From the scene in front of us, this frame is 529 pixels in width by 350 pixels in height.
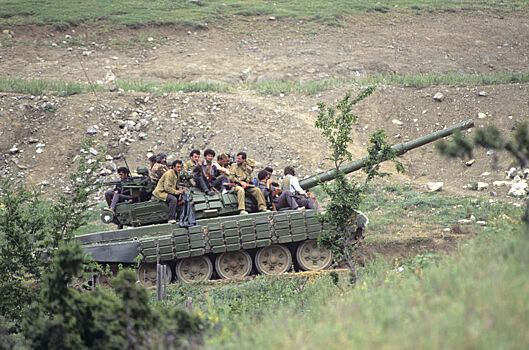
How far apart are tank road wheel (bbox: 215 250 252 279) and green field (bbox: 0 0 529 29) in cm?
2498

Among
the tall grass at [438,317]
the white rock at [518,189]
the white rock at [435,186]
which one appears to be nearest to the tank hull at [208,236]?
the tall grass at [438,317]

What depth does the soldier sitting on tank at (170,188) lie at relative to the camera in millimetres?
14531

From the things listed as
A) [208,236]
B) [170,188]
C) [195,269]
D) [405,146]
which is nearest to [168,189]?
[170,188]

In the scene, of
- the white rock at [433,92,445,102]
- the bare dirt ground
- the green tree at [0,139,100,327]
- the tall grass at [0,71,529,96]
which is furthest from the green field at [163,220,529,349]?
the tall grass at [0,71,529,96]

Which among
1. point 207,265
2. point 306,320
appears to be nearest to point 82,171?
point 207,265

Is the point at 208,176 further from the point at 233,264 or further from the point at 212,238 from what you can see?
the point at 233,264

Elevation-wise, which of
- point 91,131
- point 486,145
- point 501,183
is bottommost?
point 501,183

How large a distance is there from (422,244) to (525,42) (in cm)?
2449

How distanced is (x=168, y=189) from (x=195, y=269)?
2197 mm

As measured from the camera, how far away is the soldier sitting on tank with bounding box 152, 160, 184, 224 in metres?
14.5

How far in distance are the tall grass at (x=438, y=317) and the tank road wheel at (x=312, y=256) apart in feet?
23.9

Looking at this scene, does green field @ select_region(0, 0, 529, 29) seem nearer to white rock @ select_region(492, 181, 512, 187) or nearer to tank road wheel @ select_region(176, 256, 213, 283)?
white rock @ select_region(492, 181, 512, 187)

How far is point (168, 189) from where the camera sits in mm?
14516

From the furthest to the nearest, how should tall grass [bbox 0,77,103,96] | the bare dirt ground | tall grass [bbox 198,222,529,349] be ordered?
1. tall grass [bbox 0,77,103,96]
2. the bare dirt ground
3. tall grass [bbox 198,222,529,349]
